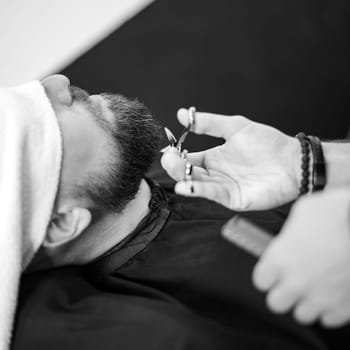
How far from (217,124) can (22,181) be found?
38cm

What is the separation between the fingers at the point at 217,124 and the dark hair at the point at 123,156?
96mm

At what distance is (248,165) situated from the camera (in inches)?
40.6

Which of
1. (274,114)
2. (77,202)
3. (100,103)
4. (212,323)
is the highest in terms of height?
(100,103)

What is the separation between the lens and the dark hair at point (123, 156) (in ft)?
3.21

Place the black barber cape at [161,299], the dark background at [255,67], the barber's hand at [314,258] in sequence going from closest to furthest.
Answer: the barber's hand at [314,258] → the black barber cape at [161,299] → the dark background at [255,67]

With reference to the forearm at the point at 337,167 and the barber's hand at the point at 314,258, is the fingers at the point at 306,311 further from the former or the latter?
the forearm at the point at 337,167

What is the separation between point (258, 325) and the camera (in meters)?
0.83

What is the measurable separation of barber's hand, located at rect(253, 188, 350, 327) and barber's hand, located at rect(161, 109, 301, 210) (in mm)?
278

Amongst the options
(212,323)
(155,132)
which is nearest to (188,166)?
(155,132)

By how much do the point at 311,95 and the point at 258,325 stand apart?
3.15 feet

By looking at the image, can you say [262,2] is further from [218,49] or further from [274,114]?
[274,114]

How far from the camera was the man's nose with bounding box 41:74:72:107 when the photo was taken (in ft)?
3.23

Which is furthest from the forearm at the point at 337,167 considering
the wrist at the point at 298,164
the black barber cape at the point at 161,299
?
the black barber cape at the point at 161,299

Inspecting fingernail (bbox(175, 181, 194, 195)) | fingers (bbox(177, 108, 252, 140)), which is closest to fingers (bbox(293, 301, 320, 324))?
fingernail (bbox(175, 181, 194, 195))
